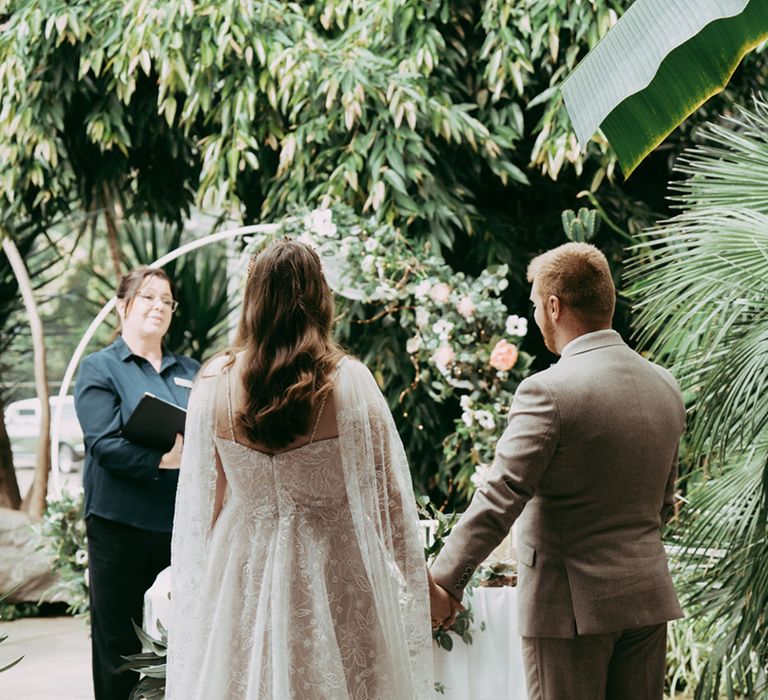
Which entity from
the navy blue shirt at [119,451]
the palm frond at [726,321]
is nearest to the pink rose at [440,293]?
the navy blue shirt at [119,451]

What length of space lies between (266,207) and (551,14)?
1.85m

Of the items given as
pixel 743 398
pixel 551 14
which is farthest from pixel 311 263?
pixel 551 14

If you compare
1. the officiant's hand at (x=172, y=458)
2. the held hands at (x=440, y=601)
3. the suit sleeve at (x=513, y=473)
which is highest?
the officiant's hand at (x=172, y=458)

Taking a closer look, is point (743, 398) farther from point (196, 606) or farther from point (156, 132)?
point (156, 132)

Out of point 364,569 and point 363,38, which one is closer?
point 364,569

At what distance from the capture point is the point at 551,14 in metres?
5.49

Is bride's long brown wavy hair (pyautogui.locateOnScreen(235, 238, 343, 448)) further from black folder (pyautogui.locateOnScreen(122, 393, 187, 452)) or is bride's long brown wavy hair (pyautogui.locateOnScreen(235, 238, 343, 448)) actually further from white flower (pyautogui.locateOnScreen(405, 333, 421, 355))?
white flower (pyautogui.locateOnScreen(405, 333, 421, 355))

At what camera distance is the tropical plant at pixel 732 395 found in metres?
2.94

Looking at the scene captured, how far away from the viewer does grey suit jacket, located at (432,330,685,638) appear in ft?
8.29

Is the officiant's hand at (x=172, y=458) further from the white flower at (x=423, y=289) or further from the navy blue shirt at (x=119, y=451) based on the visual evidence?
the white flower at (x=423, y=289)

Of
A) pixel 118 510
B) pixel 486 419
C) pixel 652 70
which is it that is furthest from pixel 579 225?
pixel 652 70

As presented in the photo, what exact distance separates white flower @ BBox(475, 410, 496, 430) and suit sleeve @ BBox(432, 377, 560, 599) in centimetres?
243

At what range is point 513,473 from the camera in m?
2.53

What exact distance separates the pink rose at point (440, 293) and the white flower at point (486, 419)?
553 mm
